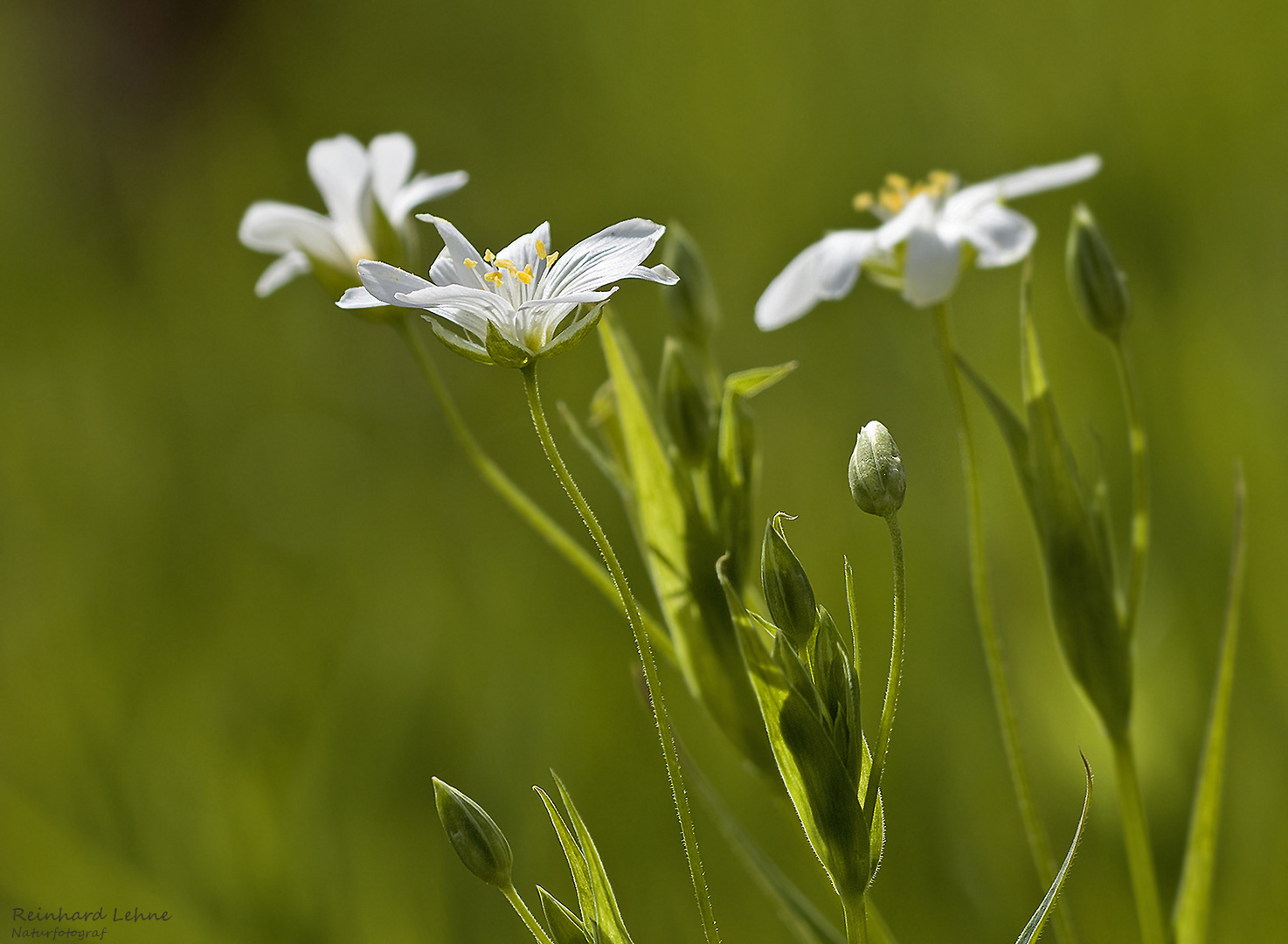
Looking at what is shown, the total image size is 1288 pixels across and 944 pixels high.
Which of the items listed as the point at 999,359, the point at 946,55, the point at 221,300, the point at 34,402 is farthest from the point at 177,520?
the point at 946,55

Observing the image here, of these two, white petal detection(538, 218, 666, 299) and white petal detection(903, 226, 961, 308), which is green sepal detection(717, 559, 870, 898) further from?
white petal detection(903, 226, 961, 308)

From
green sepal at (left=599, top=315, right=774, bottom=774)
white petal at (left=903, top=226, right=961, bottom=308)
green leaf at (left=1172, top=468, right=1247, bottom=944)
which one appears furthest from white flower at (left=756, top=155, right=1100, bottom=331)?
green leaf at (left=1172, top=468, right=1247, bottom=944)

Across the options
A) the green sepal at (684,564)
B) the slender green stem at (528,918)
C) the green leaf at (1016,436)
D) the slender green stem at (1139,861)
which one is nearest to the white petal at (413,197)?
the green sepal at (684,564)

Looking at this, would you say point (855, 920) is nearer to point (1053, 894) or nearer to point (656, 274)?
point (1053, 894)

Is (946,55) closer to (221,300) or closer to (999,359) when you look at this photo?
(999,359)

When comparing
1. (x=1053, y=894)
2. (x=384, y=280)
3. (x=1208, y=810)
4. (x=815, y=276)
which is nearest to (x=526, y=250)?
(x=384, y=280)

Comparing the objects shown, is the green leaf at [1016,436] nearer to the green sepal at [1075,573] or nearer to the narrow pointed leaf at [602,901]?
the green sepal at [1075,573]
